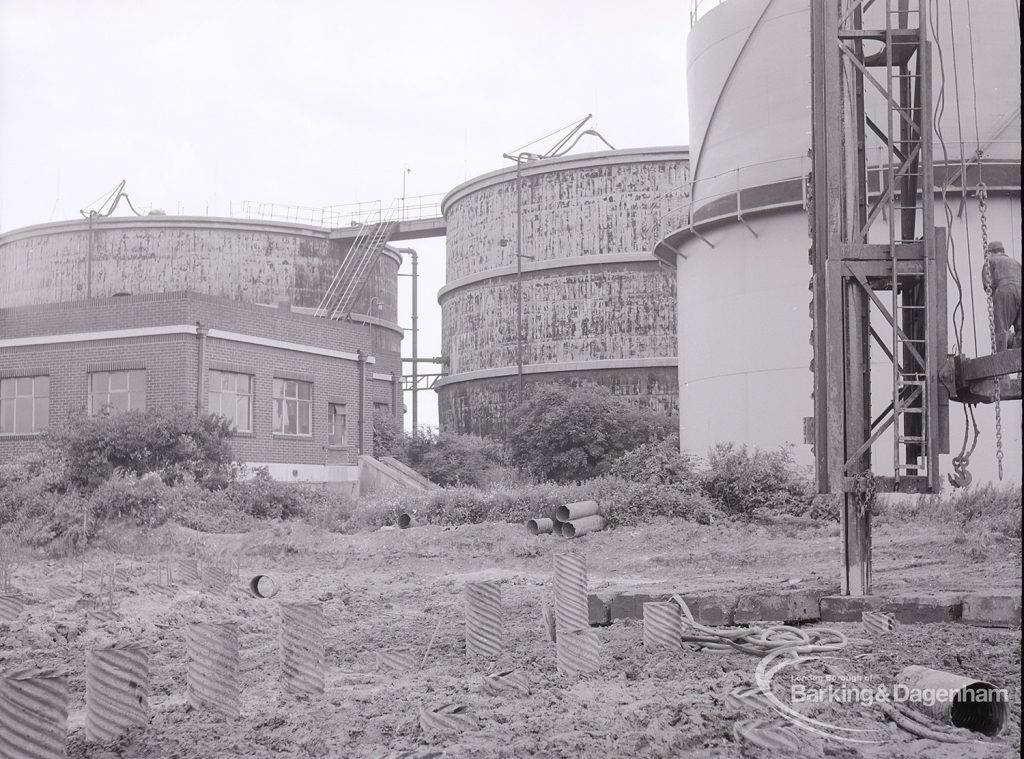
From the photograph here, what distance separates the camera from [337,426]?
28281 millimetres

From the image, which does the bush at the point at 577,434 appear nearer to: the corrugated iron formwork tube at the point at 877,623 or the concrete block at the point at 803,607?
the concrete block at the point at 803,607

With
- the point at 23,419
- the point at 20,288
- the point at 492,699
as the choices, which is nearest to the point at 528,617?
the point at 492,699

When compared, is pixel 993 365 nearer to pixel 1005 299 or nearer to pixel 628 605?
pixel 1005 299

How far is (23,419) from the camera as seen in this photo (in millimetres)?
24734

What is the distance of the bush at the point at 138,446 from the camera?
20.7 m

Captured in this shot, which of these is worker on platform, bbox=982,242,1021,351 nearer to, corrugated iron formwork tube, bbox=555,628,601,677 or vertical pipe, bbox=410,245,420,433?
corrugated iron formwork tube, bbox=555,628,601,677

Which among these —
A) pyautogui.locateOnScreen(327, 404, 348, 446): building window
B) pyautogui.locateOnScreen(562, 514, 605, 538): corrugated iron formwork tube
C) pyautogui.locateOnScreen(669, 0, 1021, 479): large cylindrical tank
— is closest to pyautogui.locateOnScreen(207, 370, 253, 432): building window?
pyautogui.locateOnScreen(327, 404, 348, 446): building window

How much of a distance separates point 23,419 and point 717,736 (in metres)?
22.5

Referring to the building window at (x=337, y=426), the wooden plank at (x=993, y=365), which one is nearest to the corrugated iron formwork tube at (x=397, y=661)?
the wooden plank at (x=993, y=365)

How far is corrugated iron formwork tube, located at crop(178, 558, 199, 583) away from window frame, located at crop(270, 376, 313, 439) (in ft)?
39.7

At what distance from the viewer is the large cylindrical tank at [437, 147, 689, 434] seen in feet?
102

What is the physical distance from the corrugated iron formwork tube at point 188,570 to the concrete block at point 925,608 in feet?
26.6

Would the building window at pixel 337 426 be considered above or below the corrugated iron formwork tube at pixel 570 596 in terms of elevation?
above

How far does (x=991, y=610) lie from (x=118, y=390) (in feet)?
65.4
